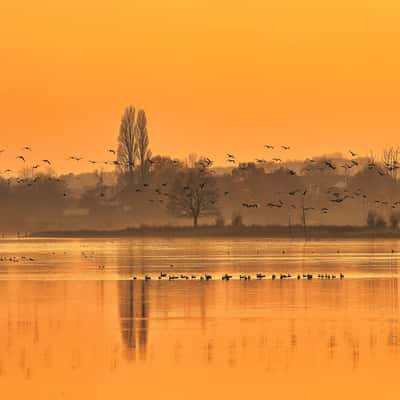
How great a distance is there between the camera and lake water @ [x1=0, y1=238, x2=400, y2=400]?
20580 mm

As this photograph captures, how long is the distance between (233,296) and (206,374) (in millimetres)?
16570

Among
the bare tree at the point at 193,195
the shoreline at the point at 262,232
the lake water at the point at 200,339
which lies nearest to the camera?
the lake water at the point at 200,339

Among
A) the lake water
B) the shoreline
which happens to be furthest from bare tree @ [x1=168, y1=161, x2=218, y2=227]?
the lake water

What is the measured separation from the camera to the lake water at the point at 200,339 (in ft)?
67.5

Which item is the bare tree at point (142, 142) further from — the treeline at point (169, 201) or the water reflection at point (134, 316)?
the water reflection at point (134, 316)

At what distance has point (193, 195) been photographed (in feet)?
463

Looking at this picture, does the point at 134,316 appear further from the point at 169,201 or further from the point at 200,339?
the point at 169,201

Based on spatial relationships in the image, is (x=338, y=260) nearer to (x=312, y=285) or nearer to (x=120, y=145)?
(x=312, y=285)

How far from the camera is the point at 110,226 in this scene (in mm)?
179375

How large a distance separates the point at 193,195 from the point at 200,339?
115 metres

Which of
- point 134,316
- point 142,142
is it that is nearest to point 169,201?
point 142,142

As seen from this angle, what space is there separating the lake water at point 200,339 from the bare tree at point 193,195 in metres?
94.1

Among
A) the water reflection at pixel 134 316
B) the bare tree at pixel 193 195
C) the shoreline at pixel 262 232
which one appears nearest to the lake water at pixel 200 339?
the water reflection at pixel 134 316

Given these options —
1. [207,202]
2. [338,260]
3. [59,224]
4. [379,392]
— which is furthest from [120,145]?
[379,392]
